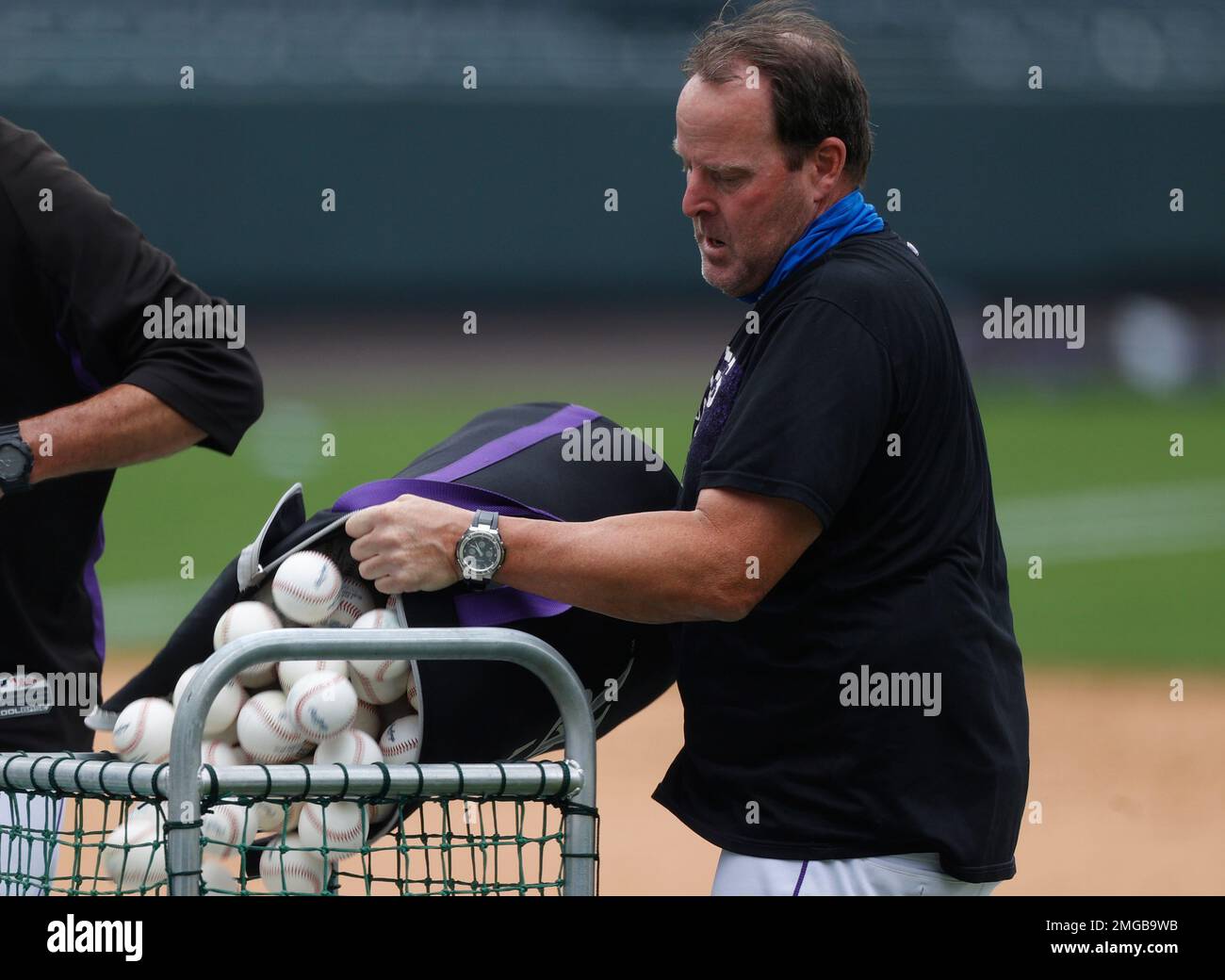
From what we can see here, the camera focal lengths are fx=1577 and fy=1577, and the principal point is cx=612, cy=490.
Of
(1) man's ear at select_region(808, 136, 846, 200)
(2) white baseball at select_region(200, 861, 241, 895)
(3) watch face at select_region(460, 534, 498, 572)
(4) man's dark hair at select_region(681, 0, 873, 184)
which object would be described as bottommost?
(2) white baseball at select_region(200, 861, 241, 895)

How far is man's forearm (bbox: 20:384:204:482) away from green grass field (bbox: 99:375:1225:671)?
27.9 feet

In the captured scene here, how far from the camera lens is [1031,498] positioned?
1536 centimetres

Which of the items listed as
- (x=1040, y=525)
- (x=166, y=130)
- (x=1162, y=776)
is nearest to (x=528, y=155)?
(x=166, y=130)

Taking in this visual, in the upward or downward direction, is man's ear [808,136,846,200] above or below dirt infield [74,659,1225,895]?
above

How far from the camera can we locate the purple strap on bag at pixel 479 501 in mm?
2096

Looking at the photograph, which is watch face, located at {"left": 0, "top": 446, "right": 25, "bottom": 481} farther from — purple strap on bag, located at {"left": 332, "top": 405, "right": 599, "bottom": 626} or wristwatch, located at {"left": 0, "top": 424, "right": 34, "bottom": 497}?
purple strap on bag, located at {"left": 332, "top": 405, "right": 599, "bottom": 626}

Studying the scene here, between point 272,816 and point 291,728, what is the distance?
0.13 metres

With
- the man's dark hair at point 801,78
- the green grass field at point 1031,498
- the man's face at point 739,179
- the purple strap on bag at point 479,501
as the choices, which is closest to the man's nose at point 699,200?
the man's face at point 739,179

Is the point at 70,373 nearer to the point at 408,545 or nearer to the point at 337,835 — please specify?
the point at 408,545

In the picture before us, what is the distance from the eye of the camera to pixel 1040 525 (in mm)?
14414

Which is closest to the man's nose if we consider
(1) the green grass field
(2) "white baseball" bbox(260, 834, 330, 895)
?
(2) "white baseball" bbox(260, 834, 330, 895)

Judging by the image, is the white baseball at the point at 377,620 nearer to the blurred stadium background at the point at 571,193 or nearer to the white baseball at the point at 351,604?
the white baseball at the point at 351,604

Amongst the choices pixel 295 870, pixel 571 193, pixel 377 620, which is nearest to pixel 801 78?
pixel 377 620

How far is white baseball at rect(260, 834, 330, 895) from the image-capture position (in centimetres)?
197
